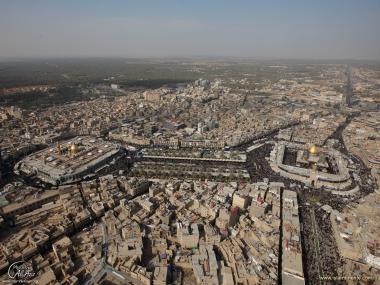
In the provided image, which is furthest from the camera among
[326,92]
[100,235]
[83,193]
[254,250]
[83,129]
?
[326,92]

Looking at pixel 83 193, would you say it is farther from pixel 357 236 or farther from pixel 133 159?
pixel 357 236

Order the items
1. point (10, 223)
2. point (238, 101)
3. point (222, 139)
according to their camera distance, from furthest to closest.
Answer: point (238, 101) → point (222, 139) → point (10, 223)

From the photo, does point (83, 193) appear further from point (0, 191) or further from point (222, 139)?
point (222, 139)

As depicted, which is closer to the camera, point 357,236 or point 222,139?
point 357,236

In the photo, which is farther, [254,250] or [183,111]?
[183,111]

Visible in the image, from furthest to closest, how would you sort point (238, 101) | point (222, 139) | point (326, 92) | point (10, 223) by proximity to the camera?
1. point (326, 92)
2. point (238, 101)
3. point (222, 139)
4. point (10, 223)

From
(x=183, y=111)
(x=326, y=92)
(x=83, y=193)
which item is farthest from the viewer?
(x=326, y=92)

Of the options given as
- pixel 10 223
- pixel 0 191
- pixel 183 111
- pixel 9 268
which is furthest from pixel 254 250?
pixel 183 111

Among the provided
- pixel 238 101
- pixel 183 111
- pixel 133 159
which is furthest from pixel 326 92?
pixel 133 159
